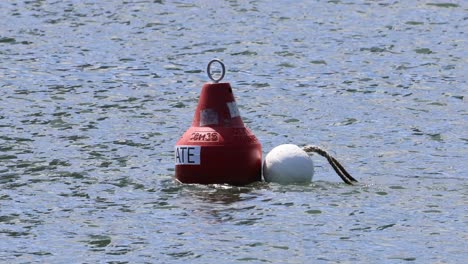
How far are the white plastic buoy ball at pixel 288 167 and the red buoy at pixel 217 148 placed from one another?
0.38ft

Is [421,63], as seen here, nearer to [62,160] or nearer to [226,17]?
[226,17]

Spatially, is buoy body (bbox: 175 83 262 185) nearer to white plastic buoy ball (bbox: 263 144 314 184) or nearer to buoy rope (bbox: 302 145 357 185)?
white plastic buoy ball (bbox: 263 144 314 184)

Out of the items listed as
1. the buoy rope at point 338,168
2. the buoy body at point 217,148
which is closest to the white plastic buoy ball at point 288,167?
Answer: the buoy body at point 217,148

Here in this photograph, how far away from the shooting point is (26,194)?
13.5 meters

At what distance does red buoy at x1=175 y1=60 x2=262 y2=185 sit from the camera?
1351 cm

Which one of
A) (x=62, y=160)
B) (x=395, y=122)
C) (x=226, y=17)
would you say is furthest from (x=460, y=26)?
(x=62, y=160)

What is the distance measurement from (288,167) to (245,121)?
171 inches

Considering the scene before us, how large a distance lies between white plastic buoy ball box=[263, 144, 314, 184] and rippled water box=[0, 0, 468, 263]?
0.44 feet

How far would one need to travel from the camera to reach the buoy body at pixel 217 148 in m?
13.5

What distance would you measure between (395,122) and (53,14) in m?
11.3

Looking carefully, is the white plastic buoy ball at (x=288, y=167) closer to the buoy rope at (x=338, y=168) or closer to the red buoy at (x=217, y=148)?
the red buoy at (x=217, y=148)

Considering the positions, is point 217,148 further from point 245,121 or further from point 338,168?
point 245,121

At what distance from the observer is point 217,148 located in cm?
1349

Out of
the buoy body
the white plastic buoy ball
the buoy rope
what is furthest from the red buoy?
the buoy rope
